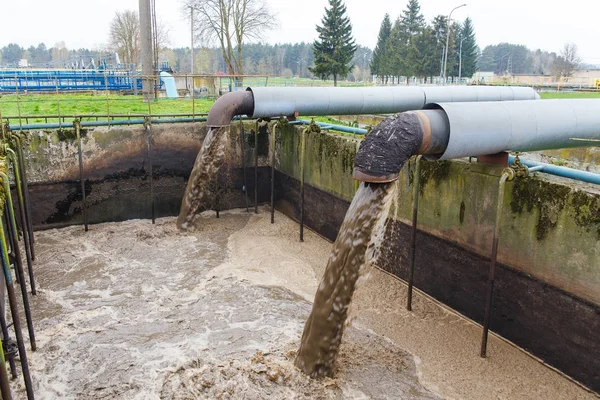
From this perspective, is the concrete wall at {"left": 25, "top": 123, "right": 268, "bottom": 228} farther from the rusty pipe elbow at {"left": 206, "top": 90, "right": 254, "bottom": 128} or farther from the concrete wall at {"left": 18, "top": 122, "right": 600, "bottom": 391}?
the rusty pipe elbow at {"left": 206, "top": 90, "right": 254, "bottom": 128}

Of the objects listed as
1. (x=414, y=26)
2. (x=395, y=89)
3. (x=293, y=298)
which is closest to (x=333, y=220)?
(x=293, y=298)

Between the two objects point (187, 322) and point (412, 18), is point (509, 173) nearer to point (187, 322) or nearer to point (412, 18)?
point (187, 322)

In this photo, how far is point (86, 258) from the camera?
9266 mm

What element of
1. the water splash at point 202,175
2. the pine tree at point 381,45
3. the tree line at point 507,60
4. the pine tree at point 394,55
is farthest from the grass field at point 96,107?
the tree line at point 507,60

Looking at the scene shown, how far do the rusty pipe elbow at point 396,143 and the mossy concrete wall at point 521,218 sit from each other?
1044 mm

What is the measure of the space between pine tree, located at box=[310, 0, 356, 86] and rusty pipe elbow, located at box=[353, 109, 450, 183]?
36195 mm

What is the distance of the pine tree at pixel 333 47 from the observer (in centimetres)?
4134

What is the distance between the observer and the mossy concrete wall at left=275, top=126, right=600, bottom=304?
5539 mm

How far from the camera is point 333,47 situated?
41.9 m

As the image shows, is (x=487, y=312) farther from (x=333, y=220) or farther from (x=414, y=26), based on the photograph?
(x=414, y=26)

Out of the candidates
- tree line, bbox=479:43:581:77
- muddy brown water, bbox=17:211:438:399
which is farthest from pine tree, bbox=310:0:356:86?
tree line, bbox=479:43:581:77

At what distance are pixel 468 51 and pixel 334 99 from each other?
1982 inches

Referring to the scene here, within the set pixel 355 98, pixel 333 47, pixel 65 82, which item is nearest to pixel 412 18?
pixel 333 47

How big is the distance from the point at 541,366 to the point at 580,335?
67 cm
